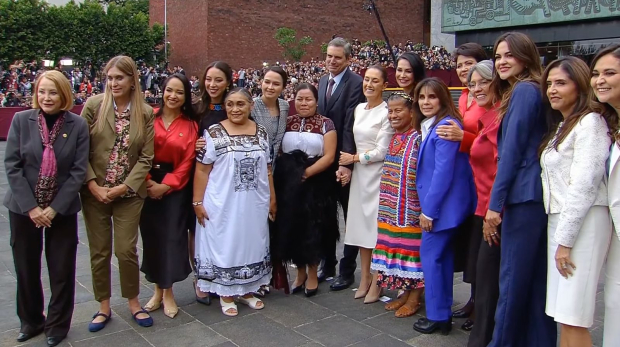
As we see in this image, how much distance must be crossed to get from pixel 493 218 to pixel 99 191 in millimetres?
2604

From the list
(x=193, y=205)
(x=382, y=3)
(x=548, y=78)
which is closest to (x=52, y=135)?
(x=193, y=205)

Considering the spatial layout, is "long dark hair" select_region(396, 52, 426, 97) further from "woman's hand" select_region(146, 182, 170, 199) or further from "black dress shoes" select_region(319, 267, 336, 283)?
"woman's hand" select_region(146, 182, 170, 199)

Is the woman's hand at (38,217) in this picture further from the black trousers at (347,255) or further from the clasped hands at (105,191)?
the black trousers at (347,255)

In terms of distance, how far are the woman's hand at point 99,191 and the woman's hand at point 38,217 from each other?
38 cm

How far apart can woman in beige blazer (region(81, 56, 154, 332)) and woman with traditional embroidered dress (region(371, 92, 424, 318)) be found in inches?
69.7

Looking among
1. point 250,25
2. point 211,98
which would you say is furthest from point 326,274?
point 250,25

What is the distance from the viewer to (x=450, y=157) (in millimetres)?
3873

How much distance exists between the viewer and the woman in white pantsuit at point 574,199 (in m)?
2.79

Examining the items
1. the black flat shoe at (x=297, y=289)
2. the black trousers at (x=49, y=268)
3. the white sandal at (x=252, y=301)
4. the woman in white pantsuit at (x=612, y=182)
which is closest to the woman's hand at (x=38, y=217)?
the black trousers at (x=49, y=268)

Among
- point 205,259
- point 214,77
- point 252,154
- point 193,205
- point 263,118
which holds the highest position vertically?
point 214,77

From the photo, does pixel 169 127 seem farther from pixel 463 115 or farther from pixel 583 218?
pixel 583 218

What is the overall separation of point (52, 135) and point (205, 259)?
1.44m

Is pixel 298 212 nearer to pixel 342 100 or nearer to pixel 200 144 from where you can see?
pixel 200 144

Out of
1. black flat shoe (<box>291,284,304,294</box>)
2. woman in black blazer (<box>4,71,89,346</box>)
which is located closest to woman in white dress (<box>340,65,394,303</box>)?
black flat shoe (<box>291,284,304,294</box>)
